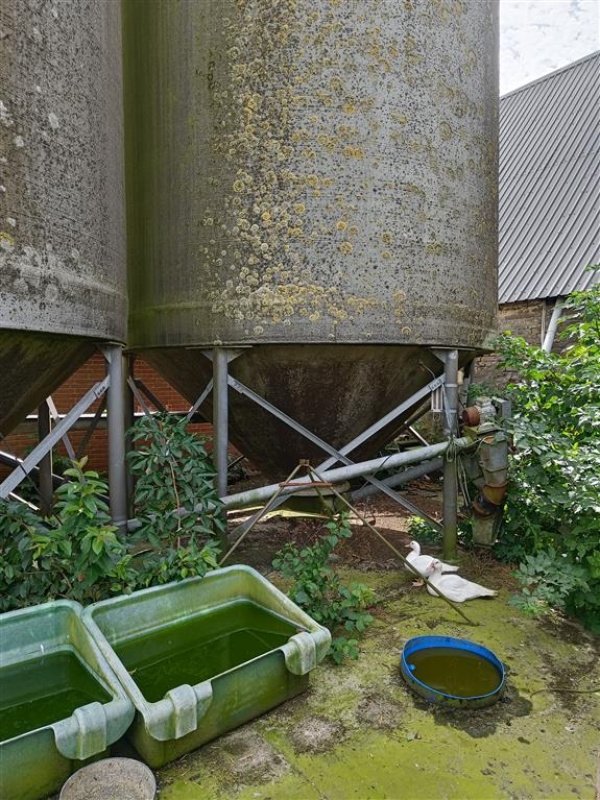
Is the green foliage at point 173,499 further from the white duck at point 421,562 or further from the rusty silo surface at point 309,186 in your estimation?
the white duck at point 421,562

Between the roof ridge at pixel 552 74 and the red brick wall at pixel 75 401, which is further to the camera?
the roof ridge at pixel 552 74

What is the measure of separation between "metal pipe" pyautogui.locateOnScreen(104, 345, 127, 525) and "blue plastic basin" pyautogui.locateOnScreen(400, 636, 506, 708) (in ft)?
6.85

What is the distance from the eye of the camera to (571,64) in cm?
1299

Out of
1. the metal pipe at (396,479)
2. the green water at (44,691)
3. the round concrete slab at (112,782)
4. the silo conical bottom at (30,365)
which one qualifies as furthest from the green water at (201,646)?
the metal pipe at (396,479)

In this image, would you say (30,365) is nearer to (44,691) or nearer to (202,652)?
(44,691)

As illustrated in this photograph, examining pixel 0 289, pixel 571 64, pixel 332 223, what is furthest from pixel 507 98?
pixel 0 289

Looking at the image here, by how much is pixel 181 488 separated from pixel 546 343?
25.8 feet

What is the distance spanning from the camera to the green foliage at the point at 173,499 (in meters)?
2.96

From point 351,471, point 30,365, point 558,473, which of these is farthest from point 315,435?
point 30,365

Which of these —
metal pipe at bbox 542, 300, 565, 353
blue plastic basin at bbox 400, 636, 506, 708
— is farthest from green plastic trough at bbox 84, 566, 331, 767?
metal pipe at bbox 542, 300, 565, 353

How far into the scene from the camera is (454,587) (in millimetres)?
3885

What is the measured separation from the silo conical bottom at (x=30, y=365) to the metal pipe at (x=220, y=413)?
2.86ft

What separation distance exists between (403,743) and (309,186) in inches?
131

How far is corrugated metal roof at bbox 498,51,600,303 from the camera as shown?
9.35 m
